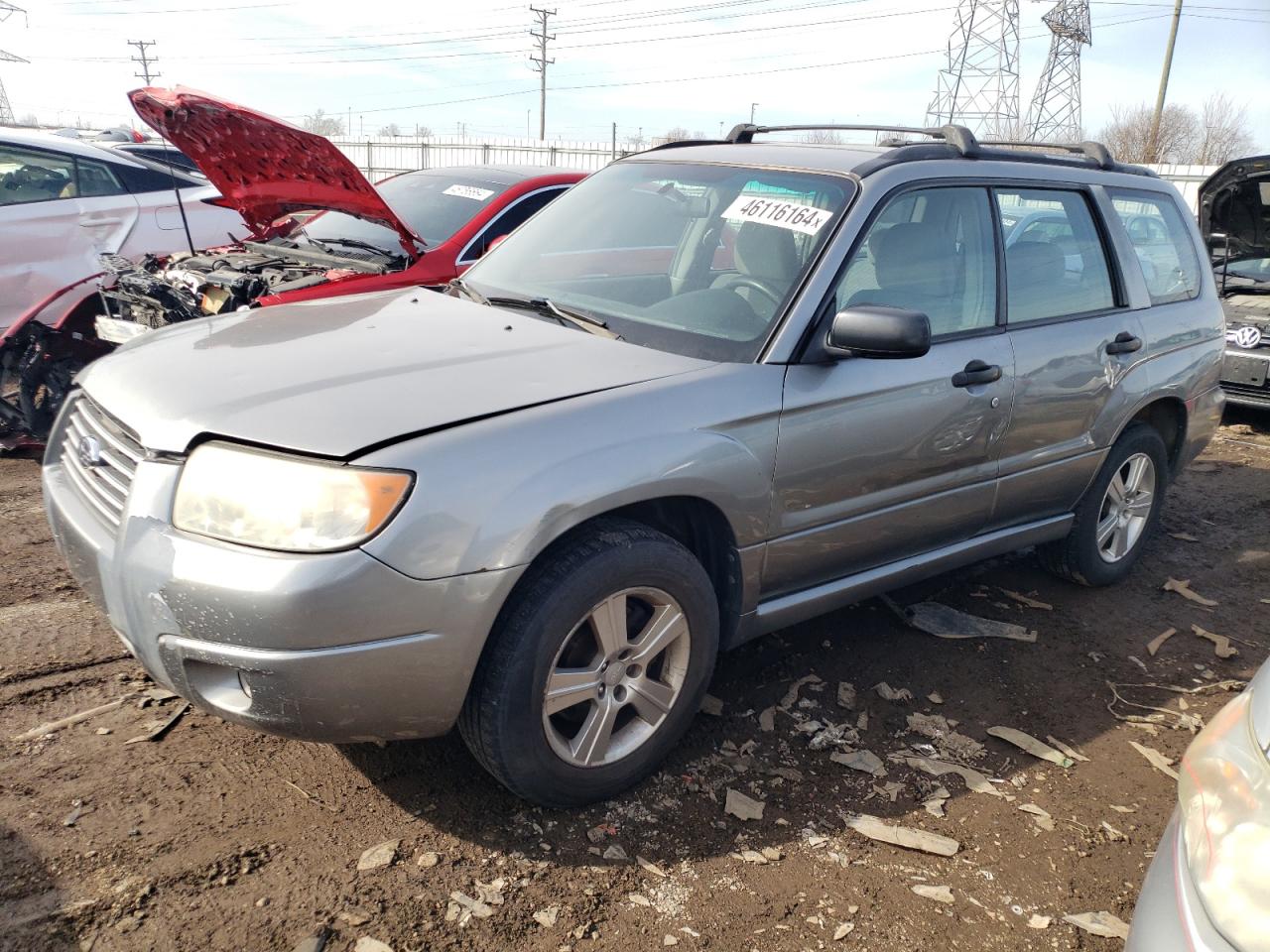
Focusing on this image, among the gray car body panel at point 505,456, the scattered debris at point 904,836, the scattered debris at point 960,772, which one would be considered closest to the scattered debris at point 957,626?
the gray car body panel at point 505,456

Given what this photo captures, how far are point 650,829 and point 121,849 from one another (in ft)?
4.44

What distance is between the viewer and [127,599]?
2.39 m

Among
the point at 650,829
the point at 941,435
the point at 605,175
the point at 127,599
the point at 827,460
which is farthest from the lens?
the point at 605,175

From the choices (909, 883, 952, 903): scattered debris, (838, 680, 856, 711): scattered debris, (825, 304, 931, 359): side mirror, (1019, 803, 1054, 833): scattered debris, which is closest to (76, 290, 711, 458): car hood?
(825, 304, 931, 359): side mirror

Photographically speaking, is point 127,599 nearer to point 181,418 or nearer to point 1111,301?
point 181,418

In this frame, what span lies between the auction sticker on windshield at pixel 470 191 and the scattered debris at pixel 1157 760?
15.7ft

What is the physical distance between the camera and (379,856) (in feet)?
8.34

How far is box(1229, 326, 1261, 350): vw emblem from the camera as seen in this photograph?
7.86 meters

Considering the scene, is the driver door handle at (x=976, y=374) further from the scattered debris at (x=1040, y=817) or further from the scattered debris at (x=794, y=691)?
the scattered debris at (x=1040, y=817)

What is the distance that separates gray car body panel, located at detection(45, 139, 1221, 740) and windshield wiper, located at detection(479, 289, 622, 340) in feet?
0.23

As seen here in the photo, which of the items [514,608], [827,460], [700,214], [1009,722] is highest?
[700,214]

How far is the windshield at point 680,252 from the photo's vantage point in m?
3.11

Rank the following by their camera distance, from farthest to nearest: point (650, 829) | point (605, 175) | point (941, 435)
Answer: point (605, 175), point (941, 435), point (650, 829)

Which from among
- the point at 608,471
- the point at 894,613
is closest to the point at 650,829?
the point at 608,471
